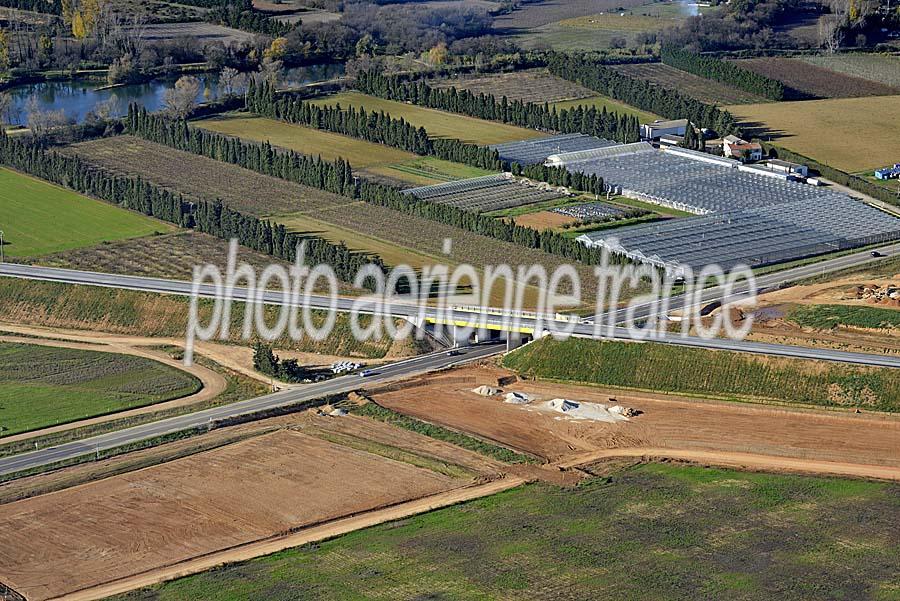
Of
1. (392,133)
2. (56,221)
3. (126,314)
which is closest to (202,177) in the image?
(56,221)

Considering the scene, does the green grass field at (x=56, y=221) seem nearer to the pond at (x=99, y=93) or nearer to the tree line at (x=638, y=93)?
the pond at (x=99, y=93)

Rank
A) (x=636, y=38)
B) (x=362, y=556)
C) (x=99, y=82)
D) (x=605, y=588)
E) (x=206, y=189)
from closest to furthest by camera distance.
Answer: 1. (x=605, y=588)
2. (x=362, y=556)
3. (x=206, y=189)
4. (x=99, y=82)
5. (x=636, y=38)

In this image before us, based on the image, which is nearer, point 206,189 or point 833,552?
point 833,552

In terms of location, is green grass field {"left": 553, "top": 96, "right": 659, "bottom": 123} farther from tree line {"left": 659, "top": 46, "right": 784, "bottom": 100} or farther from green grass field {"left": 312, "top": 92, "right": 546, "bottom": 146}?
tree line {"left": 659, "top": 46, "right": 784, "bottom": 100}

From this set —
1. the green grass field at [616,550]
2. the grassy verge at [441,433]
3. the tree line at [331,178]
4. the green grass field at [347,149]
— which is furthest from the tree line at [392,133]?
the green grass field at [616,550]

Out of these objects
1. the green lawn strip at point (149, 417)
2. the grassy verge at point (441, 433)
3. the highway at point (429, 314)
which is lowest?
the green lawn strip at point (149, 417)

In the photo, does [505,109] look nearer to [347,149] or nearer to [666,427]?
[347,149]

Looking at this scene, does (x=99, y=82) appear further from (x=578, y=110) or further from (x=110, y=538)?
(x=110, y=538)

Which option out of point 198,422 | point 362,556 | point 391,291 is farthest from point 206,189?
point 362,556
